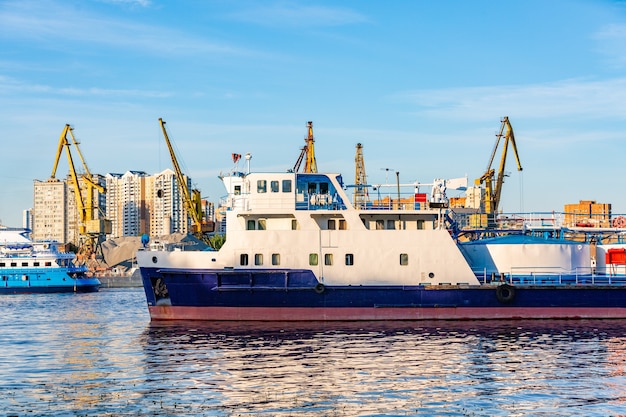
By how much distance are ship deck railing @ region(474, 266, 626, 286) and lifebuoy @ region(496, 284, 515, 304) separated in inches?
36.7

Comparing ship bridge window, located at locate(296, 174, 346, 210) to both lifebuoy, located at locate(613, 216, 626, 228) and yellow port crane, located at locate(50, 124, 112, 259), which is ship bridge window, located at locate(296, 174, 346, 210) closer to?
lifebuoy, located at locate(613, 216, 626, 228)

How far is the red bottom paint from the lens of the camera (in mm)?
39000

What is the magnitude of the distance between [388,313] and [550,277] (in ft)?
28.4

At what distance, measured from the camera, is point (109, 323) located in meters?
44.3

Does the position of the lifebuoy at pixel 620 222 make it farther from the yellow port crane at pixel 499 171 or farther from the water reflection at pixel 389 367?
the yellow port crane at pixel 499 171

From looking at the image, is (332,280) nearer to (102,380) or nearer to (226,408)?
(102,380)

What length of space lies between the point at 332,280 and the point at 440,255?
526 cm

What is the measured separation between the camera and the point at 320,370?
25906mm

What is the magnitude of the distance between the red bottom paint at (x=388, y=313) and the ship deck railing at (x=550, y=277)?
1484 mm

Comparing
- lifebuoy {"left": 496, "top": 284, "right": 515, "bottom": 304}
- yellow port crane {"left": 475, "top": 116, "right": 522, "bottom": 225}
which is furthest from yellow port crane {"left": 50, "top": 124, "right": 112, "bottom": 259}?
lifebuoy {"left": 496, "top": 284, "right": 515, "bottom": 304}

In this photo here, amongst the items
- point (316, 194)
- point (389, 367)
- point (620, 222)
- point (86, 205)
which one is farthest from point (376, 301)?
point (86, 205)

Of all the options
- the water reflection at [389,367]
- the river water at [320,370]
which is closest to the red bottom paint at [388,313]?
the river water at [320,370]

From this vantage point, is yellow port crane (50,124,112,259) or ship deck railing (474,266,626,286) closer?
ship deck railing (474,266,626,286)

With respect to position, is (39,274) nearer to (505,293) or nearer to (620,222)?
(505,293)
